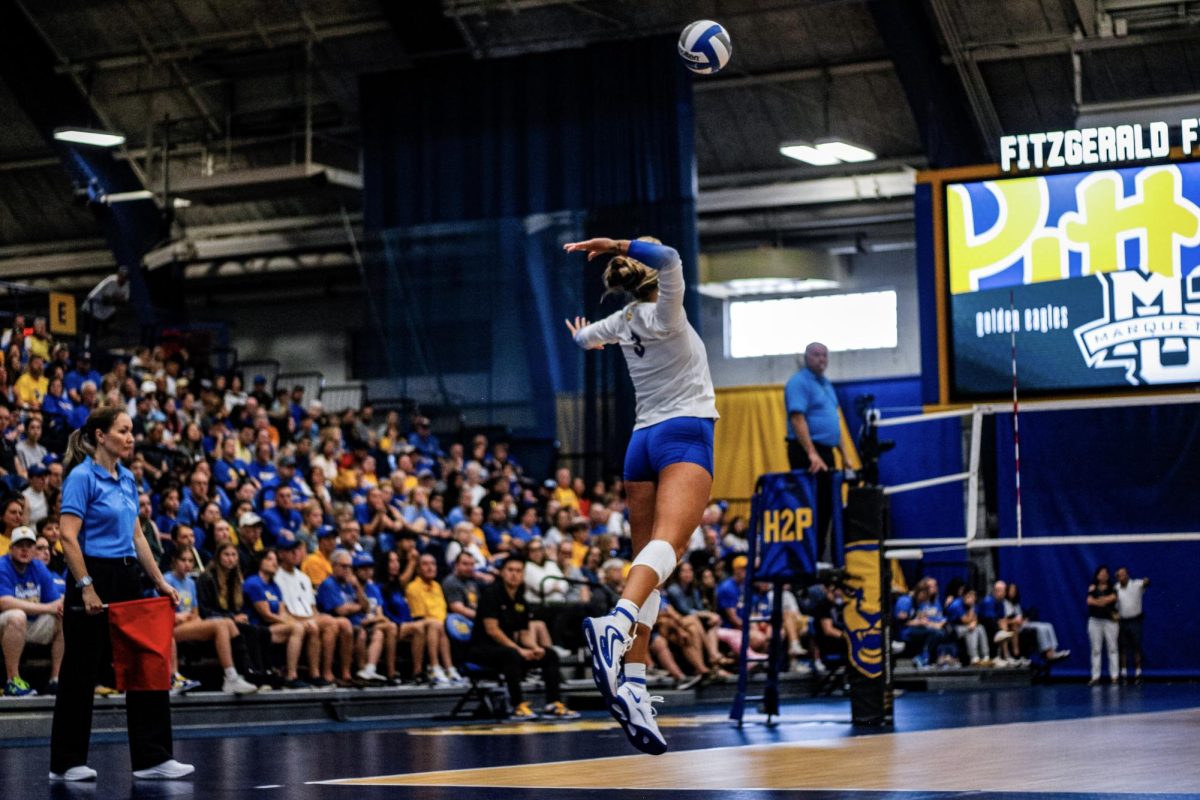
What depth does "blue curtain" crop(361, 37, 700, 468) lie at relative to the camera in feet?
70.2

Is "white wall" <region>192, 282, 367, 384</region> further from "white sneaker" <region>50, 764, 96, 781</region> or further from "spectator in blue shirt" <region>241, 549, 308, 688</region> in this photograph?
"white sneaker" <region>50, 764, 96, 781</region>

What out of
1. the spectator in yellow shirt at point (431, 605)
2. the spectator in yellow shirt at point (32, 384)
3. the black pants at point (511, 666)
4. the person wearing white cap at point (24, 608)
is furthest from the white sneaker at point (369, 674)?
the spectator in yellow shirt at point (32, 384)

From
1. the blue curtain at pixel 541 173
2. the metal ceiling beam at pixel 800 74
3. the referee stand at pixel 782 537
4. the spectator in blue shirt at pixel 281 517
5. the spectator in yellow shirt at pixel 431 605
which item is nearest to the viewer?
the referee stand at pixel 782 537

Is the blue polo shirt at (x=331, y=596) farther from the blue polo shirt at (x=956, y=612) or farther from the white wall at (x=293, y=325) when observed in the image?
the white wall at (x=293, y=325)

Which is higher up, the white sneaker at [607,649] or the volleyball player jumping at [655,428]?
the volleyball player jumping at [655,428]

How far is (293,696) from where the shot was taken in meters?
12.5

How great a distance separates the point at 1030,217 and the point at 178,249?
15.3m

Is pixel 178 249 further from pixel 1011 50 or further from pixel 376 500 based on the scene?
pixel 1011 50

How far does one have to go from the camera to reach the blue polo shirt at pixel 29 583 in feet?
35.7

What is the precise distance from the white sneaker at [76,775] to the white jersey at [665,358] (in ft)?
8.74

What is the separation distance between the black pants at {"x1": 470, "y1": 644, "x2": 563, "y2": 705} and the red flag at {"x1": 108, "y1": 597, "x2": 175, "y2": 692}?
5.80 metres

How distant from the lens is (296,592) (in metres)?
13.1

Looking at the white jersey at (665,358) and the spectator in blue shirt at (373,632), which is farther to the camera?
the spectator in blue shirt at (373,632)

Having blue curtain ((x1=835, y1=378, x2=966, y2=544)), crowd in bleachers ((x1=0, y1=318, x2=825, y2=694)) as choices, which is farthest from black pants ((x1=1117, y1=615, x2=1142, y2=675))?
blue curtain ((x1=835, y1=378, x2=966, y2=544))
